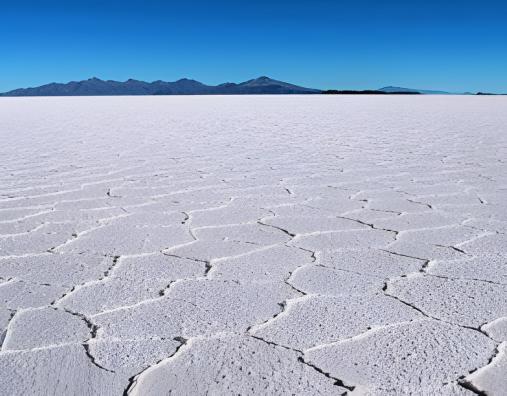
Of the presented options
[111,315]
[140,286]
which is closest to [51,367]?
[111,315]

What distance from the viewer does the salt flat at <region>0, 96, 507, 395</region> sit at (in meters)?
1.04

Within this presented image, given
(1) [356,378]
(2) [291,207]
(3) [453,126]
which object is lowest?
(3) [453,126]

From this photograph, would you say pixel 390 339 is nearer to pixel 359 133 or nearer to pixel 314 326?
pixel 314 326

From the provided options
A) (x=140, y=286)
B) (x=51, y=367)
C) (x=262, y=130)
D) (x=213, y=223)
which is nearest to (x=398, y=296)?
(x=140, y=286)

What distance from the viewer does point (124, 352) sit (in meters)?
1.13

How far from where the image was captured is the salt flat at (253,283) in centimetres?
104

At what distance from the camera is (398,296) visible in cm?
141

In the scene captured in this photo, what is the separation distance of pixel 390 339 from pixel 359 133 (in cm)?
536

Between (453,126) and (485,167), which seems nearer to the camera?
(485,167)

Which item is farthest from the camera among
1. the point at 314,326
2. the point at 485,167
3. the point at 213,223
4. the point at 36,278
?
the point at 485,167

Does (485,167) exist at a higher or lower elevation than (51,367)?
lower

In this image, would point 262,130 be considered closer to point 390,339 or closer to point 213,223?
point 213,223

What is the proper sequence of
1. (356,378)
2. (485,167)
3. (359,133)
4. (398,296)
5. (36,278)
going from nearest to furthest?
(356,378), (398,296), (36,278), (485,167), (359,133)

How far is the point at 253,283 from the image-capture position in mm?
1519
